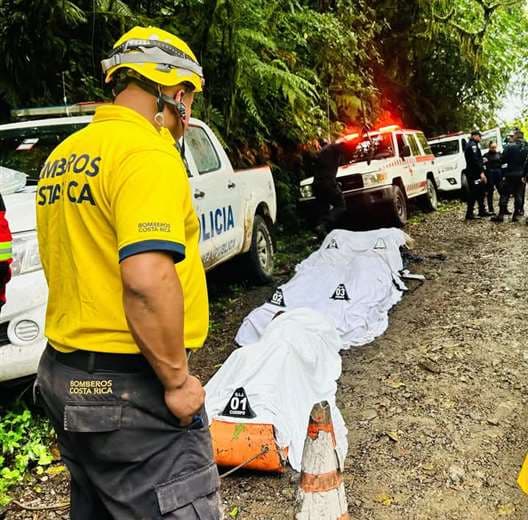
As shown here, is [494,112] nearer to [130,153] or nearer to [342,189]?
[342,189]

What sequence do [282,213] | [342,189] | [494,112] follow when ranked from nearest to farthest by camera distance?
[342,189]
[282,213]
[494,112]

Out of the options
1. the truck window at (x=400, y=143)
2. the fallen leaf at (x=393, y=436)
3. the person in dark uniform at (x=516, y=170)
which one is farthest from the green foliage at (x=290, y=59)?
the fallen leaf at (x=393, y=436)

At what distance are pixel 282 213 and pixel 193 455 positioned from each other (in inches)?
397

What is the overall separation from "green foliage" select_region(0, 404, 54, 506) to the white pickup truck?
39 cm

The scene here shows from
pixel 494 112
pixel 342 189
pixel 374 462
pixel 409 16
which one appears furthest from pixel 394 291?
pixel 494 112

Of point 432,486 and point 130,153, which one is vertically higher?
point 130,153

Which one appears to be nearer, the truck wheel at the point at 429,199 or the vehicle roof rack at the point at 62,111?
the vehicle roof rack at the point at 62,111

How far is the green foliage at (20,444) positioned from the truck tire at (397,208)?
26.7 ft

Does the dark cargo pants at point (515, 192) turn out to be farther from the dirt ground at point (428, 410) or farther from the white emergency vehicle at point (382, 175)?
the dirt ground at point (428, 410)

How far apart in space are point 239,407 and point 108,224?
2091 millimetres

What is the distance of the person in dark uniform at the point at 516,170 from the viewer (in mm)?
11852

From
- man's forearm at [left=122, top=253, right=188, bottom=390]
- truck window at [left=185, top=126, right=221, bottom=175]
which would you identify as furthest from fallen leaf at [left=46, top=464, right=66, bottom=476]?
truck window at [left=185, top=126, right=221, bottom=175]

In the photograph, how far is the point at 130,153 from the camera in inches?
64.3

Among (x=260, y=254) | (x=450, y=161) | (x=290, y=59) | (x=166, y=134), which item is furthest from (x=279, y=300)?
(x=450, y=161)
